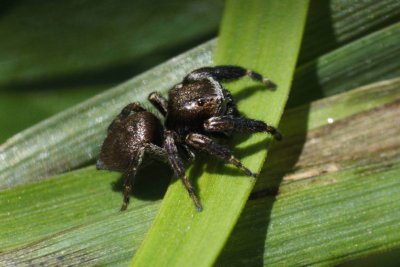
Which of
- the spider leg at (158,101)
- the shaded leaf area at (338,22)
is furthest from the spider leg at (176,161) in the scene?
the shaded leaf area at (338,22)

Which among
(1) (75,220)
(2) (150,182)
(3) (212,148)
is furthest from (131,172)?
(3) (212,148)

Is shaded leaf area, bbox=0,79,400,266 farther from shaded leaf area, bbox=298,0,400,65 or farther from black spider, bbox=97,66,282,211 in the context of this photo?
shaded leaf area, bbox=298,0,400,65

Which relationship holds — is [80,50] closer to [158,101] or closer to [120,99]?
[120,99]

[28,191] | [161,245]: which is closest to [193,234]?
[161,245]

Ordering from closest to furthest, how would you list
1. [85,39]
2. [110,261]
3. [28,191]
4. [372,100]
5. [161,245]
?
[161,245] → [110,261] → [28,191] → [372,100] → [85,39]

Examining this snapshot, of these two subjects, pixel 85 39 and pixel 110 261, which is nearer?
pixel 110 261

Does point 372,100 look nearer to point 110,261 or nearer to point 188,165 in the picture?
point 188,165
